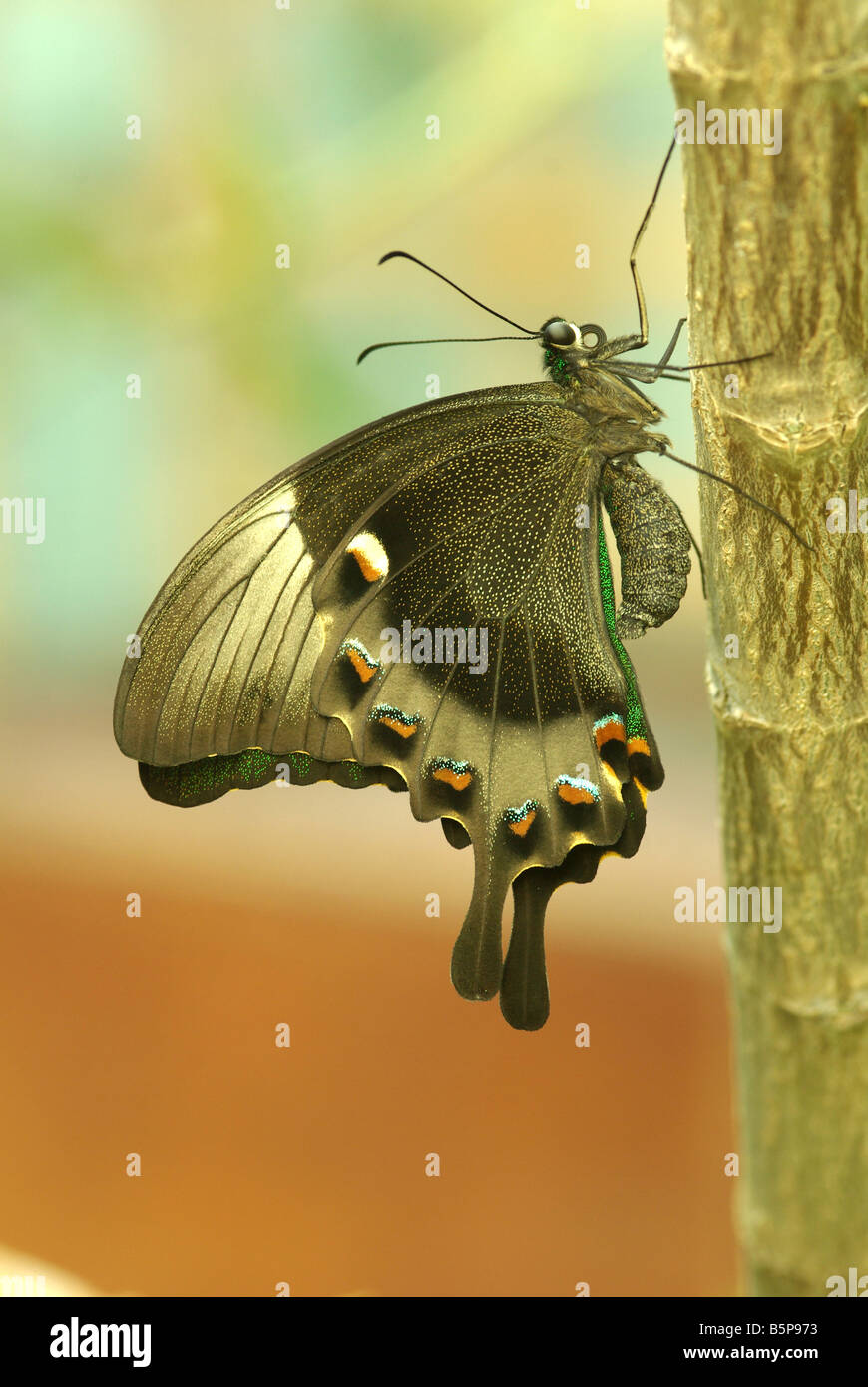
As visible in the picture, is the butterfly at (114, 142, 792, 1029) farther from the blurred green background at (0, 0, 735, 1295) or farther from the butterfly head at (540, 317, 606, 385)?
the blurred green background at (0, 0, 735, 1295)

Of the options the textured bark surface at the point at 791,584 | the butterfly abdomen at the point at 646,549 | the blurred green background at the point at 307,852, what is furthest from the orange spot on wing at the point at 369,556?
the blurred green background at the point at 307,852

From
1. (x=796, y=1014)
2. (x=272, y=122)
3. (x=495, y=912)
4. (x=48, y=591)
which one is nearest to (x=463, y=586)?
(x=495, y=912)

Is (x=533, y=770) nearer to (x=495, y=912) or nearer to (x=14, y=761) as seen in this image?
(x=495, y=912)

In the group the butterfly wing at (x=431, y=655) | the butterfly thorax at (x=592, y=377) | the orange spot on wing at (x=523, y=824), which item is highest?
the butterfly thorax at (x=592, y=377)

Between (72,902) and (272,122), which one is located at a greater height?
(272,122)

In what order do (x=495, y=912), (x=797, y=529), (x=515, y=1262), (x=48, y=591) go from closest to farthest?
(x=797, y=529), (x=495, y=912), (x=515, y=1262), (x=48, y=591)

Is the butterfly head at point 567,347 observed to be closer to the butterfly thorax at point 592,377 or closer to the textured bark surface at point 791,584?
the butterfly thorax at point 592,377

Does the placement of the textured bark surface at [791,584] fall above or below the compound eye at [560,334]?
below

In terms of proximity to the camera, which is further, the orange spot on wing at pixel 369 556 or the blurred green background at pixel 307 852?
the blurred green background at pixel 307 852
